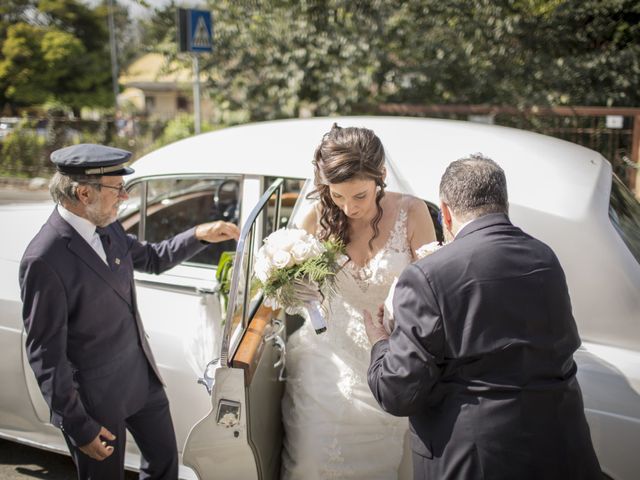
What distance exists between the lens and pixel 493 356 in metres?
1.75

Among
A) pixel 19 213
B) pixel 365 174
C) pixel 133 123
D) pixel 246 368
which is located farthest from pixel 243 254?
pixel 133 123

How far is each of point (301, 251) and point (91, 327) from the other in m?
0.91

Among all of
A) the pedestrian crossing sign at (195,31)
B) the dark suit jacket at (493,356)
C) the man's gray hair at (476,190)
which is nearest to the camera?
the dark suit jacket at (493,356)

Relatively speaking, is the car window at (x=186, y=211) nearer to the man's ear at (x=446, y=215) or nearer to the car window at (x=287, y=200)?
the car window at (x=287, y=200)

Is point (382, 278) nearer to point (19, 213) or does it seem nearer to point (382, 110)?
point (19, 213)

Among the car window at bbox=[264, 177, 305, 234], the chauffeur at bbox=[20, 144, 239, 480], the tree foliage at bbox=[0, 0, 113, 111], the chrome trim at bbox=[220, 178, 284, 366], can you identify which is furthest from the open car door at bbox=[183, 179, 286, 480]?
the tree foliage at bbox=[0, 0, 113, 111]

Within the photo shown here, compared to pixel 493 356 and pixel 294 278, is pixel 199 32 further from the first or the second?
pixel 493 356

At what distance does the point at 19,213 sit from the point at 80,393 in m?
2.11

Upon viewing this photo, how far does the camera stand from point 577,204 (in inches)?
98.0

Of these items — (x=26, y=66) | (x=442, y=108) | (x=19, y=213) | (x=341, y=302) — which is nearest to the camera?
(x=341, y=302)

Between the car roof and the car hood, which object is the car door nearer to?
the car roof

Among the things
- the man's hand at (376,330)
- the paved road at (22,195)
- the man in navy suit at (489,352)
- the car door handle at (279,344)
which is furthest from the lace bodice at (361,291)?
the paved road at (22,195)

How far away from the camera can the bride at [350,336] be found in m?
2.61

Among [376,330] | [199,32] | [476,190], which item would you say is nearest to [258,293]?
[376,330]
